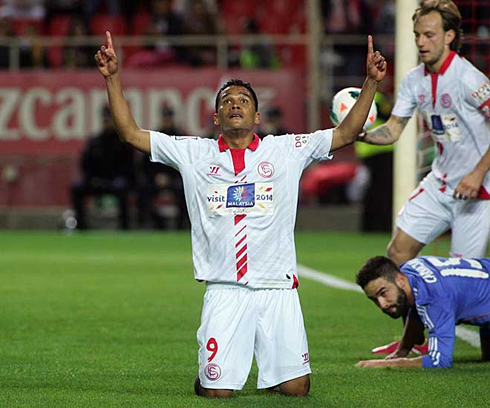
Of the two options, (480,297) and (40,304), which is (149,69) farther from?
(480,297)

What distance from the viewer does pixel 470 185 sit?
732 cm

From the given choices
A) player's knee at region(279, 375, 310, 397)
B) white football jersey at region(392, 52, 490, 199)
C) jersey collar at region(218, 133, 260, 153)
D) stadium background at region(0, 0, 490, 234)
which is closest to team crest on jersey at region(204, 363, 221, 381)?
player's knee at region(279, 375, 310, 397)

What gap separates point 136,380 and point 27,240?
11415 millimetres

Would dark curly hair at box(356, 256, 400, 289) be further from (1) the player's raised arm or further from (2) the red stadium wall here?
(2) the red stadium wall

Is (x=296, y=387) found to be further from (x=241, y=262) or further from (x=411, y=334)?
(x=411, y=334)

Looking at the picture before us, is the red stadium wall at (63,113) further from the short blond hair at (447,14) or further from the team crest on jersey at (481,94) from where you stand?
the team crest on jersey at (481,94)

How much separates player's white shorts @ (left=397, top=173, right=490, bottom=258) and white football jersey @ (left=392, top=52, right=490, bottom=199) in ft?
0.25

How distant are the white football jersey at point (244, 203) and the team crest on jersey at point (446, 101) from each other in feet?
5.58

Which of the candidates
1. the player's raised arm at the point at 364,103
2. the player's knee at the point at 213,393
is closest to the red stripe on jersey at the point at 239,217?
the player's raised arm at the point at 364,103

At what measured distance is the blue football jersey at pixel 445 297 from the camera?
265 inches

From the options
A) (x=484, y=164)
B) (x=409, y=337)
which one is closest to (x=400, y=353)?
(x=409, y=337)

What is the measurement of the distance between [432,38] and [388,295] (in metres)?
1.76

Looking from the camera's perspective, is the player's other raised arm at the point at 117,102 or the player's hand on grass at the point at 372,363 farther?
the player's hand on grass at the point at 372,363

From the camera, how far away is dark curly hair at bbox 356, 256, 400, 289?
684cm
